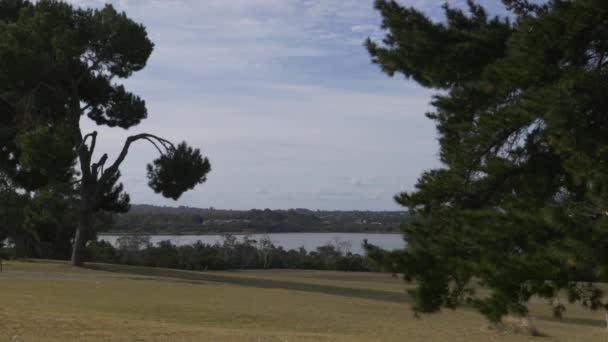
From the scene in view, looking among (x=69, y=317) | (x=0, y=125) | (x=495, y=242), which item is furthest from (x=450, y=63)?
(x=0, y=125)

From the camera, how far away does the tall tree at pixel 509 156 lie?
9.12 meters

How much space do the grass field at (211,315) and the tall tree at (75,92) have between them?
5.07 meters

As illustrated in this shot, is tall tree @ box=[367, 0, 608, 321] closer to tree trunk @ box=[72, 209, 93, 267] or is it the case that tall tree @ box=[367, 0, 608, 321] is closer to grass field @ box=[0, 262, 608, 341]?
grass field @ box=[0, 262, 608, 341]

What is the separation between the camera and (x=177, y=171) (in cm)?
3509

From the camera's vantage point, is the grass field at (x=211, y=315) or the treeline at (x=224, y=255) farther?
the treeline at (x=224, y=255)

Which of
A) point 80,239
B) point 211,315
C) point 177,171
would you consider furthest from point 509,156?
point 80,239

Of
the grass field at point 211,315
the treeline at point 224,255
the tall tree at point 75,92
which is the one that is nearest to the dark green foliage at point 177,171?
the tall tree at point 75,92

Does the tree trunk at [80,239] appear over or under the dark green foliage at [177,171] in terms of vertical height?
under

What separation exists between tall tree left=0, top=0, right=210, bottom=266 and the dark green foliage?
0.04 m

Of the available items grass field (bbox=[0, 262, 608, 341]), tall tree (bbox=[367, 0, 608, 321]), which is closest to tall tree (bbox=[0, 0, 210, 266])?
grass field (bbox=[0, 262, 608, 341])

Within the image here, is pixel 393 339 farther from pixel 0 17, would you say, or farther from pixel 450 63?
pixel 0 17

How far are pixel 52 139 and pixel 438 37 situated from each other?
2211 cm

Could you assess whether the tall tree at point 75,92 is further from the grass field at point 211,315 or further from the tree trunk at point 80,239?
the grass field at point 211,315

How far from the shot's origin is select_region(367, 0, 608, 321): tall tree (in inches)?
359
